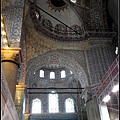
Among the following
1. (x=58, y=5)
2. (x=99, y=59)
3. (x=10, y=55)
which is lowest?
(x=10, y=55)

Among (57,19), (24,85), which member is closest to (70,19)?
(57,19)

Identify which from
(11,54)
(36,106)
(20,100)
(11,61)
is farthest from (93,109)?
(36,106)

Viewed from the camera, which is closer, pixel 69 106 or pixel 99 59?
pixel 99 59

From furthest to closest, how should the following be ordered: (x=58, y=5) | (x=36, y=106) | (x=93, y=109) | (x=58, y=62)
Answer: (x=36, y=106) → (x=58, y=5) → (x=58, y=62) → (x=93, y=109)

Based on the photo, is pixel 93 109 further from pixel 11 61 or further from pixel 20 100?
pixel 11 61

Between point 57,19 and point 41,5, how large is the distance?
5.18 ft

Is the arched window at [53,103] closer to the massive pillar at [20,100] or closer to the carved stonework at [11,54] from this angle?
the massive pillar at [20,100]

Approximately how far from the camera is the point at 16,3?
8086 mm

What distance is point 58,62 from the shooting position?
12.2 m

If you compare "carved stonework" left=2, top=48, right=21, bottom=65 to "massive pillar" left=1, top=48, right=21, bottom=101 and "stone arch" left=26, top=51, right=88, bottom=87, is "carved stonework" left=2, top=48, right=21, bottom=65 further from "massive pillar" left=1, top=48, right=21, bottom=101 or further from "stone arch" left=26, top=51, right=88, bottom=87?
"stone arch" left=26, top=51, right=88, bottom=87

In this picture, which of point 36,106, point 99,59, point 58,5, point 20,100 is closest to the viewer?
point 20,100

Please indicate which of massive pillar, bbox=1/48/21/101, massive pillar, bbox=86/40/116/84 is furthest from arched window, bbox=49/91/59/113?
massive pillar, bbox=1/48/21/101

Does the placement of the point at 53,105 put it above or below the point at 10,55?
below

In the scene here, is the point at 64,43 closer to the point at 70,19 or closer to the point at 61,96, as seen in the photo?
the point at 70,19
